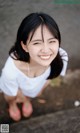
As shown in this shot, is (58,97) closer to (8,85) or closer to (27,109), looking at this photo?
(27,109)

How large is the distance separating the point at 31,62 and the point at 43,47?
142 mm

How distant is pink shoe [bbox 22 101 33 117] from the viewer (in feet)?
6.88

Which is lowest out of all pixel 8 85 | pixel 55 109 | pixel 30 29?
pixel 55 109

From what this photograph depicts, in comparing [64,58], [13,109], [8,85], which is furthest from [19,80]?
[64,58]

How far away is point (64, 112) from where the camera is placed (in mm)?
2180

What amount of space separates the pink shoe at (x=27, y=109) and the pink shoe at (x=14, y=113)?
0.12ft

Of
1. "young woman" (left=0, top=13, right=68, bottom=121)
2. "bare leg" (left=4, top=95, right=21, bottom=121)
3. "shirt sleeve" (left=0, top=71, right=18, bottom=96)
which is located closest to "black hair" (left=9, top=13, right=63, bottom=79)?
"young woman" (left=0, top=13, right=68, bottom=121)

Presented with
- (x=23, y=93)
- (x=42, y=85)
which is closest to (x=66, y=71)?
(x=42, y=85)

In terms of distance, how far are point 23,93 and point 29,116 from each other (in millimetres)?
159

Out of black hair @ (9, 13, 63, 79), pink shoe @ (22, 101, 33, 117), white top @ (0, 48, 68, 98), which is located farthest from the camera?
pink shoe @ (22, 101, 33, 117)

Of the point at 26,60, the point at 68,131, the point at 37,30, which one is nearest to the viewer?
the point at 37,30

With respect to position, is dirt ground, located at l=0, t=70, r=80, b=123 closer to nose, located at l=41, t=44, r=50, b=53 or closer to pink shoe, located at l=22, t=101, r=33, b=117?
pink shoe, located at l=22, t=101, r=33, b=117

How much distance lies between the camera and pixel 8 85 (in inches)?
79.5

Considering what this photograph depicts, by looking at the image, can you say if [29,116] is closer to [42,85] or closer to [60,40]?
[42,85]
